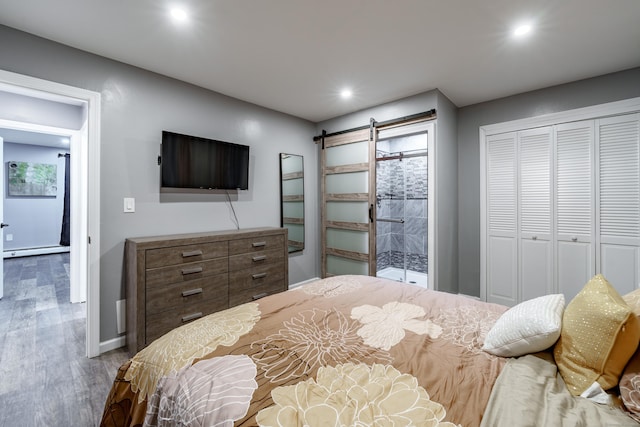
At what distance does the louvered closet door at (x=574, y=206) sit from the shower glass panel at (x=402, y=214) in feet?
5.10

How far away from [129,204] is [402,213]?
362cm

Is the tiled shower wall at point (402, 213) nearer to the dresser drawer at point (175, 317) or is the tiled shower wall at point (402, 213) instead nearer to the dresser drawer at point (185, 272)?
the dresser drawer at point (185, 272)

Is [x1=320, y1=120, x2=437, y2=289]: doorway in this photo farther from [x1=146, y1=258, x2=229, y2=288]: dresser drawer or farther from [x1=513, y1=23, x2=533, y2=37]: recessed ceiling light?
[x1=146, y1=258, x2=229, y2=288]: dresser drawer

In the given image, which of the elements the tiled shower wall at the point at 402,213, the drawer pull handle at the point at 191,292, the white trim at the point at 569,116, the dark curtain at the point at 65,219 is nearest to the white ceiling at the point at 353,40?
the white trim at the point at 569,116

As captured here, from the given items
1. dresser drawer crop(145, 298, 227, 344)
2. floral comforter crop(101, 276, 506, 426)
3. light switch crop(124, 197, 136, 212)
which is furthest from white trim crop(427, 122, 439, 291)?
light switch crop(124, 197, 136, 212)

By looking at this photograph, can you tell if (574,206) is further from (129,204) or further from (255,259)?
(129,204)

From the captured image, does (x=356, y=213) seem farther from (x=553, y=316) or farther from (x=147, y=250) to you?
(x=553, y=316)

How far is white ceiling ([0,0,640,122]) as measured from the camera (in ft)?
5.92

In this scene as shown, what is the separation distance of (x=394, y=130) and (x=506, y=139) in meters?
1.30

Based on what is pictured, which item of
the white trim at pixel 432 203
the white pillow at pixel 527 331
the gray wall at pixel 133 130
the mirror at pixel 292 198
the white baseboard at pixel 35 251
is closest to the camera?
the white pillow at pixel 527 331

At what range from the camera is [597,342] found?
3.07 feet

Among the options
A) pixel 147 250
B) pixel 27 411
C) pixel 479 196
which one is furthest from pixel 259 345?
pixel 479 196

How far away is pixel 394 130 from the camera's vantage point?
3.43 metres

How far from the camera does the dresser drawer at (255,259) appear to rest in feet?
9.06
